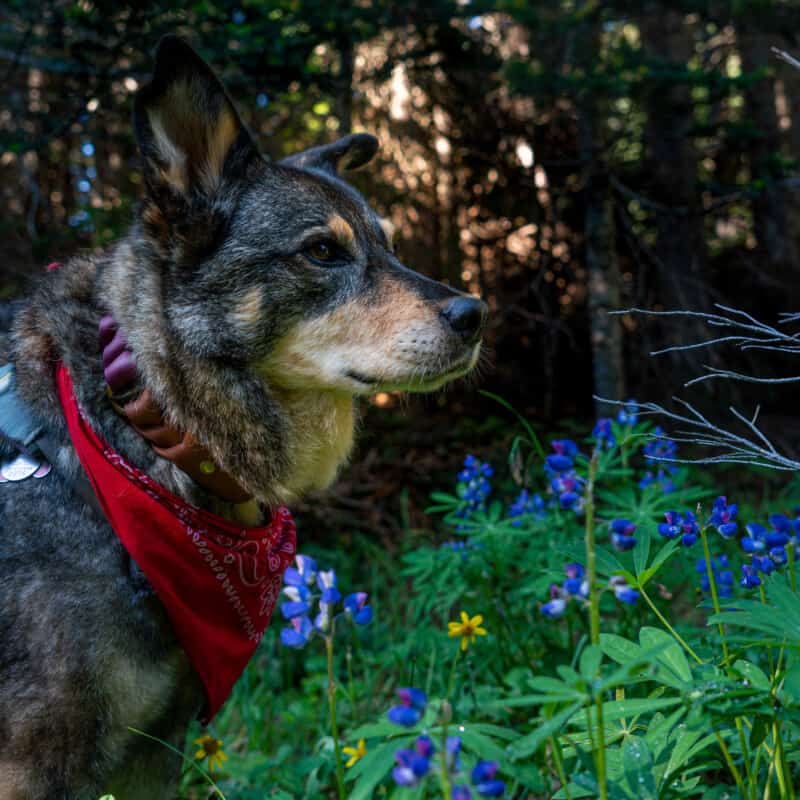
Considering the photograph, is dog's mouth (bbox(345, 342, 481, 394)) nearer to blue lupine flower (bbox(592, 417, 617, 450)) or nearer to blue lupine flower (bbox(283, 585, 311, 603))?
blue lupine flower (bbox(592, 417, 617, 450))

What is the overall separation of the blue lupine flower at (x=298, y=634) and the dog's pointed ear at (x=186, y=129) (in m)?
1.49

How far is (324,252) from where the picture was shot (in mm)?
2598

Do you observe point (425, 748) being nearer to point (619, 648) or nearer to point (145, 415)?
point (619, 648)

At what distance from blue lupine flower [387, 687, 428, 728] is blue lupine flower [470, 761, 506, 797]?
0.35 feet

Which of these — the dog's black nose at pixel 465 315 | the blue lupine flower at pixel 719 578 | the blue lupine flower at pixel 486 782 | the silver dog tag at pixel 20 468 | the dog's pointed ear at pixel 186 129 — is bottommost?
the blue lupine flower at pixel 719 578

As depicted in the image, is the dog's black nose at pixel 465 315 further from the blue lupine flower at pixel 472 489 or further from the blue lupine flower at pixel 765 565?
the blue lupine flower at pixel 765 565

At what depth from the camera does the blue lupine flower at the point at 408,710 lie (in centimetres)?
110

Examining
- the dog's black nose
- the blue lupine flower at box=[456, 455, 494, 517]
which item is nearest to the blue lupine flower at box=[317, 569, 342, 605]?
the dog's black nose

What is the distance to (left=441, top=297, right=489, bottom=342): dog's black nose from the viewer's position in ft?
8.13

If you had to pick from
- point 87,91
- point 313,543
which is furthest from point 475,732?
point 87,91

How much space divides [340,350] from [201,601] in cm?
84

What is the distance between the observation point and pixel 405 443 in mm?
6613

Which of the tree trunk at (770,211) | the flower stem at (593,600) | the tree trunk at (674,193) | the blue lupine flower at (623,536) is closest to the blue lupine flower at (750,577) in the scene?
the blue lupine flower at (623,536)

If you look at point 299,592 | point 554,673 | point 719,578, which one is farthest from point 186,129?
point 554,673
